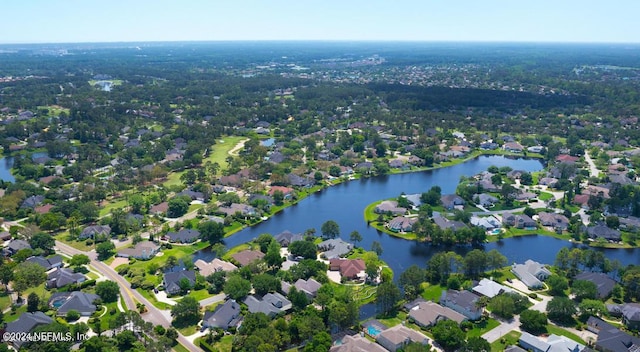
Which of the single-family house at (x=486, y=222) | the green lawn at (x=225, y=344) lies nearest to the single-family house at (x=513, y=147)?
the single-family house at (x=486, y=222)

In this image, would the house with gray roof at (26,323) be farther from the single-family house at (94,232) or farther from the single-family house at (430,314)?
the single-family house at (430,314)

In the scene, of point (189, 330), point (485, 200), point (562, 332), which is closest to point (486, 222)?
point (485, 200)

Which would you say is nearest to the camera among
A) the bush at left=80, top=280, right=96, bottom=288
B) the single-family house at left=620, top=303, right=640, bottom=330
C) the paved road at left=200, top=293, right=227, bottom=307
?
the single-family house at left=620, top=303, right=640, bottom=330

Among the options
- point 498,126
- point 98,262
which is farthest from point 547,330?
point 498,126

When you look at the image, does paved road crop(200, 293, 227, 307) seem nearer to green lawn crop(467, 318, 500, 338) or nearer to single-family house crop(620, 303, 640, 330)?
Answer: green lawn crop(467, 318, 500, 338)

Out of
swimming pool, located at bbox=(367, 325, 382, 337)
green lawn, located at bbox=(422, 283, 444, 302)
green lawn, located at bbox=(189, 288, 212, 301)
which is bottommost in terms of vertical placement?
green lawn, located at bbox=(189, 288, 212, 301)

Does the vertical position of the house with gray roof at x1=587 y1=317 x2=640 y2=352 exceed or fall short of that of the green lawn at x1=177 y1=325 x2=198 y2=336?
it exceeds it

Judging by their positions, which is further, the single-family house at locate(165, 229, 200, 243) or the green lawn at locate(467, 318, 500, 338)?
the single-family house at locate(165, 229, 200, 243)

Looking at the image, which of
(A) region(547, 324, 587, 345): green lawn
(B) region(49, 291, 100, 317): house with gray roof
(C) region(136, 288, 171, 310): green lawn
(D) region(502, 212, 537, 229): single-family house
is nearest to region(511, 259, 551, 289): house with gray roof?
(A) region(547, 324, 587, 345): green lawn
